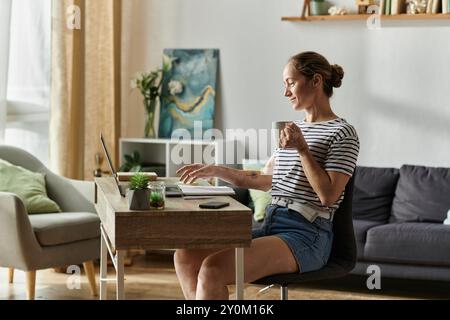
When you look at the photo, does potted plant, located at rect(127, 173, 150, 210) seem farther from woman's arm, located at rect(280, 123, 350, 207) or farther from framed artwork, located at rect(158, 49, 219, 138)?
framed artwork, located at rect(158, 49, 219, 138)

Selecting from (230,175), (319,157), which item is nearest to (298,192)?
(319,157)

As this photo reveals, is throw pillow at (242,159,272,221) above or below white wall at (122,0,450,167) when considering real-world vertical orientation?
below

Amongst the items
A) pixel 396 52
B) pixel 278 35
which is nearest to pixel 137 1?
pixel 278 35

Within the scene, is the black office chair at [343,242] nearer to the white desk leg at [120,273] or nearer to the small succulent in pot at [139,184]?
the white desk leg at [120,273]

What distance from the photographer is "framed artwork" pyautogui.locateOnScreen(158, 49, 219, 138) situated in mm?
5621

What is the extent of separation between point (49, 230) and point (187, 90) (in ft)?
5.70

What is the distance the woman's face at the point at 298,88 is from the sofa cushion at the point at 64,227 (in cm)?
171

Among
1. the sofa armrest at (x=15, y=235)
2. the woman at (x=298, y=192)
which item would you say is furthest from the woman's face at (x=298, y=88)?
the sofa armrest at (x=15, y=235)

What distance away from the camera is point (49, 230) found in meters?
4.23

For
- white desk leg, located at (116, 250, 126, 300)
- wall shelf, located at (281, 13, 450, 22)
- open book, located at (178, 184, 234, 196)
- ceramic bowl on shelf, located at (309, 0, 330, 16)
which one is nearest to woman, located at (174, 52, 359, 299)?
open book, located at (178, 184, 234, 196)

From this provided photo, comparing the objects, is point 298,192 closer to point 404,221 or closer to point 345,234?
point 345,234

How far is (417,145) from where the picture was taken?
515 centimetres

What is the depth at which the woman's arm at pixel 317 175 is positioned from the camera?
2744 mm
